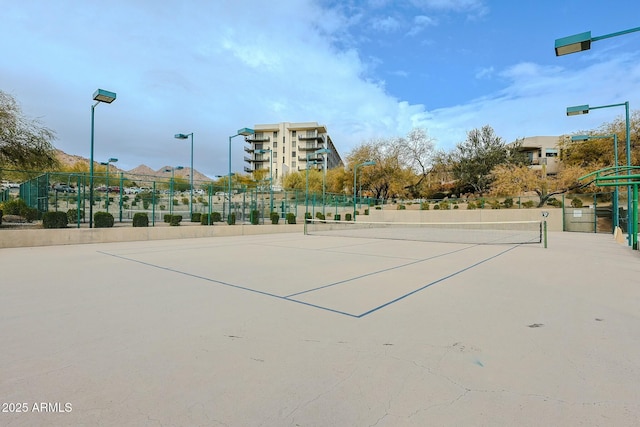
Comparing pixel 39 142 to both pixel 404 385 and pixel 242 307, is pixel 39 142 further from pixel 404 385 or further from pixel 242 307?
pixel 404 385

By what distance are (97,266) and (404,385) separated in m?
8.42

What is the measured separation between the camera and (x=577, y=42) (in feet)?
30.8

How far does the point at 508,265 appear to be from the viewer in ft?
28.9

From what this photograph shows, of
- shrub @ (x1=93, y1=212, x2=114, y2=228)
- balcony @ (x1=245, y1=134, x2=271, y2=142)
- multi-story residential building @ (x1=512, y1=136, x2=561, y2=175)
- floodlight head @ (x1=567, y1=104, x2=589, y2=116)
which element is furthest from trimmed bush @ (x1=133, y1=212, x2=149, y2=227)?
balcony @ (x1=245, y1=134, x2=271, y2=142)

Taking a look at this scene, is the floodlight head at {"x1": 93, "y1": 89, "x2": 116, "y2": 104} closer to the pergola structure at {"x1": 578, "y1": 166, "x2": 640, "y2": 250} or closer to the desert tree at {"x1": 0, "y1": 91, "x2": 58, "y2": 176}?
the desert tree at {"x1": 0, "y1": 91, "x2": 58, "y2": 176}

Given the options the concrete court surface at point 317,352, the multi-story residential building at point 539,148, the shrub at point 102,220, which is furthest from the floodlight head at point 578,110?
the multi-story residential building at point 539,148

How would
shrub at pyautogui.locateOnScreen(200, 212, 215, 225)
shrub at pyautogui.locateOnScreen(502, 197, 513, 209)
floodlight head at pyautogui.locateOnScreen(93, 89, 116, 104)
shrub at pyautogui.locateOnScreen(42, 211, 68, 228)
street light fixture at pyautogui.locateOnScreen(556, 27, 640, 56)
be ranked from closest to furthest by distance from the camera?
1. street light fixture at pyautogui.locateOnScreen(556, 27, 640, 56)
2. floodlight head at pyautogui.locateOnScreen(93, 89, 116, 104)
3. shrub at pyautogui.locateOnScreen(42, 211, 68, 228)
4. shrub at pyautogui.locateOnScreen(200, 212, 215, 225)
5. shrub at pyautogui.locateOnScreen(502, 197, 513, 209)

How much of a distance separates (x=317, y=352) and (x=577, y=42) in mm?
11300

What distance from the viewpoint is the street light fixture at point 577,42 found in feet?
30.2

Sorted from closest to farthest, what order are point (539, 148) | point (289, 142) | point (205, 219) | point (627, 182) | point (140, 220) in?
point (627, 182)
point (140, 220)
point (205, 219)
point (539, 148)
point (289, 142)

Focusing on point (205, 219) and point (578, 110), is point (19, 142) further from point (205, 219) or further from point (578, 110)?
point (578, 110)

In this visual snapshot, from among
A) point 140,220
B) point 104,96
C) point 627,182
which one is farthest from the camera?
point 140,220

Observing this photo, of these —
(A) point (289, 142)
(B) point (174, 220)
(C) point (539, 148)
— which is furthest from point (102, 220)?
(A) point (289, 142)

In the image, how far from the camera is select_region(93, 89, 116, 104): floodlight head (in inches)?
536
